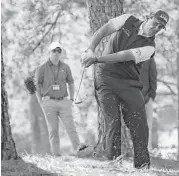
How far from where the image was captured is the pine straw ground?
5176 mm

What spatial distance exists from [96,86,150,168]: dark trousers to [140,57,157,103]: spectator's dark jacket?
2.04m

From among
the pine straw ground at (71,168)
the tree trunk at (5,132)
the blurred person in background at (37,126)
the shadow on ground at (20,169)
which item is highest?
the tree trunk at (5,132)

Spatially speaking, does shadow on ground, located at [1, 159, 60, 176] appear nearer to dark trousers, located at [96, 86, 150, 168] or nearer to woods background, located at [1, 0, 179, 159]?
dark trousers, located at [96, 86, 150, 168]

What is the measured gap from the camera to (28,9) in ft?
33.2

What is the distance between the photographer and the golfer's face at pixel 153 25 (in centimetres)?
517

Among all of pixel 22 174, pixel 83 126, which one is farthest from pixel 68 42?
pixel 22 174

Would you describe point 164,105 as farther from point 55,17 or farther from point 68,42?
point 55,17

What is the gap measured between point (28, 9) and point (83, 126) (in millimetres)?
7318

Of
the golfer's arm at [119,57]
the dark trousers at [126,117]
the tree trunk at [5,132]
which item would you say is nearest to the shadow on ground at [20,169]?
the tree trunk at [5,132]

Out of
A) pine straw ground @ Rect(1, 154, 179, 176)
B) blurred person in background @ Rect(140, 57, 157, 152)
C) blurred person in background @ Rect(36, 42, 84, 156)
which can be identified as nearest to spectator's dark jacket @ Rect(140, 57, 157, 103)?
blurred person in background @ Rect(140, 57, 157, 152)

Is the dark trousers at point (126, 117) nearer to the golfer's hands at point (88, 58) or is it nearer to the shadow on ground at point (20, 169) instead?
the golfer's hands at point (88, 58)

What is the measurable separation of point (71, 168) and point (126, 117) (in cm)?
89

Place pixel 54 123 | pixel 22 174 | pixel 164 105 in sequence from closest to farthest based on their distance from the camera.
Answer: pixel 22 174 < pixel 54 123 < pixel 164 105

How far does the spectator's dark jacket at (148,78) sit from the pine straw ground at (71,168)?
1.71 m
